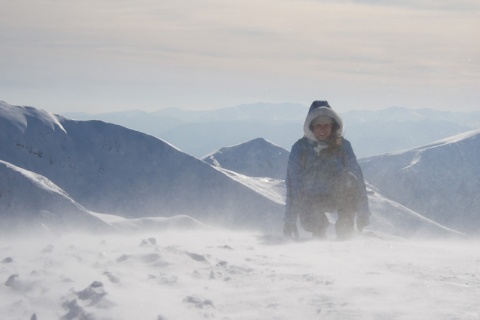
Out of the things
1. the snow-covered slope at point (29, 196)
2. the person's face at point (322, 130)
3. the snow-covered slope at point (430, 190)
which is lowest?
the snow-covered slope at point (430, 190)

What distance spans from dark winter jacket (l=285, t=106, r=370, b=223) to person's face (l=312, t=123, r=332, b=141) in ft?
0.22

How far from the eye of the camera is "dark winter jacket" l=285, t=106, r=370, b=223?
9.13m

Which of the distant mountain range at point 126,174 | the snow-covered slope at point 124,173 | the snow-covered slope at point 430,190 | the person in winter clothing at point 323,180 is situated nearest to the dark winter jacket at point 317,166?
the person in winter clothing at point 323,180

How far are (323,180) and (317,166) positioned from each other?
26 cm

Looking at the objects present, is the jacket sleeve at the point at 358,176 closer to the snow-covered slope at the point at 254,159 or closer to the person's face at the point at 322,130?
the person's face at the point at 322,130

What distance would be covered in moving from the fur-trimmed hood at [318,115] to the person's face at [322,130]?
0.23 feet

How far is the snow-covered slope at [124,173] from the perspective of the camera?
55906mm

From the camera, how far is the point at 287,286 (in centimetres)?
430

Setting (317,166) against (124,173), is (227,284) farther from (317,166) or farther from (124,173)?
(124,173)

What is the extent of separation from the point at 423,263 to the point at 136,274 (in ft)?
9.14

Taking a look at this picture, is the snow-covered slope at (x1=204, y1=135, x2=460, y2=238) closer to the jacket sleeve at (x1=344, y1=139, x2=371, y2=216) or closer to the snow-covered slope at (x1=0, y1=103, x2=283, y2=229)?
the snow-covered slope at (x1=0, y1=103, x2=283, y2=229)

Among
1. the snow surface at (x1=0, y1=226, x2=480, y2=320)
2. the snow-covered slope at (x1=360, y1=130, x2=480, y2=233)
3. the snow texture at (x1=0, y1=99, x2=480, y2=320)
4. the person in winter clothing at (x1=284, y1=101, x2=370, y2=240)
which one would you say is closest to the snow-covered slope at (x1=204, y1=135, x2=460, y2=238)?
the person in winter clothing at (x1=284, y1=101, x2=370, y2=240)

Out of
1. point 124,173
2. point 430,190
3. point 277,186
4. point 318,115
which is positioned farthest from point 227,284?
point 430,190

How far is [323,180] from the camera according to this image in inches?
360
